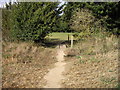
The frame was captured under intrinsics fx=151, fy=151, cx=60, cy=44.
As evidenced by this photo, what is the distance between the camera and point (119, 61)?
600cm

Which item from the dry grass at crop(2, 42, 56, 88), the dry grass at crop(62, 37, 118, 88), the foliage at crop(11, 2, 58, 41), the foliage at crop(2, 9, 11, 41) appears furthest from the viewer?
the foliage at crop(2, 9, 11, 41)

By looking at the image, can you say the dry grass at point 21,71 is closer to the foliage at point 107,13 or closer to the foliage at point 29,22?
the foliage at point 29,22

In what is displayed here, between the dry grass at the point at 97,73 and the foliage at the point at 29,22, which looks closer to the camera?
the dry grass at the point at 97,73

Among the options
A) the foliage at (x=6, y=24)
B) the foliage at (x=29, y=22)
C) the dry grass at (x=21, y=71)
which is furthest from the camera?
the foliage at (x=6, y=24)

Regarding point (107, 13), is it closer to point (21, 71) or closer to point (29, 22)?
point (29, 22)

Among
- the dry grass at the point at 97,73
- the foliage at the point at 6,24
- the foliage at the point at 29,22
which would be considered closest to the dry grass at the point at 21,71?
the dry grass at the point at 97,73

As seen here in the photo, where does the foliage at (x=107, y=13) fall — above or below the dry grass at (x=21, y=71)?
above

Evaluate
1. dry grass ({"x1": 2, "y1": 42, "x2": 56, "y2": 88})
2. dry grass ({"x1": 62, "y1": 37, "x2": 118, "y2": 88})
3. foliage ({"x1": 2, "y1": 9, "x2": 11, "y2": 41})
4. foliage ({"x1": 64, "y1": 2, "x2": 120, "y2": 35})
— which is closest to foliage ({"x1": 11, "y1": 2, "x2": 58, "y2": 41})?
foliage ({"x1": 2, "y1": 9, "x2": 11, "y2": 41})

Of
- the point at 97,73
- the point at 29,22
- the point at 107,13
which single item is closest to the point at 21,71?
the point at 97,73

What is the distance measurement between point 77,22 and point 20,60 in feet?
18.7

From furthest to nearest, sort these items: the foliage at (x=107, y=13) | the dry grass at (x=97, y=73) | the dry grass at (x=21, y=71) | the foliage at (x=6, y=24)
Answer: the foliage at (x=107, y=13), the foliage at (x=6, y=24), the dry grass at (x=21, y=71), the dry grass at (x=97, y=73)

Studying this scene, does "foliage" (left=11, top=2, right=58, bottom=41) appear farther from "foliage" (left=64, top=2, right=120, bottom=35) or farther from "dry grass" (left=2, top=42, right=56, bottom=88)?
"foliage" (left=64, top=2, right=120, bottom=35)

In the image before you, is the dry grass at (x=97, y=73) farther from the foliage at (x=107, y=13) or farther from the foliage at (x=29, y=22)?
the foliage at (x=29, y=22)

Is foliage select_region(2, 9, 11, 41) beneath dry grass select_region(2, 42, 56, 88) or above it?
above
